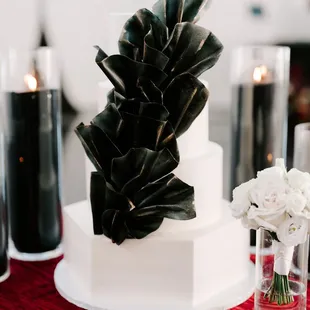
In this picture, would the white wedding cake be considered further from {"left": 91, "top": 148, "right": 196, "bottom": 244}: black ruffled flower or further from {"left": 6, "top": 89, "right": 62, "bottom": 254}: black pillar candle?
{"left": 6, "top": 89, "right": 62, "bottom": 254}: black pillar candle

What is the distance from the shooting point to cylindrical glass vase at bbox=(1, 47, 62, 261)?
1.09 m

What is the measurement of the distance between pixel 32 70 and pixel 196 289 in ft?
1.55

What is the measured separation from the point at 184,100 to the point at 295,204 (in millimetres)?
223

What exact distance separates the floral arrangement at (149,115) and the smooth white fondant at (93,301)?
0.35 feet

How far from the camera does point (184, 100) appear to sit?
2.95 ft

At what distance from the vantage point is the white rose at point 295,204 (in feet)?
2.58

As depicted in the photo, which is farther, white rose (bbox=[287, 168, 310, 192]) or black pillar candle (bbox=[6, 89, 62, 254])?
black pillar candle (bbox=[6, 89, 62, 254])

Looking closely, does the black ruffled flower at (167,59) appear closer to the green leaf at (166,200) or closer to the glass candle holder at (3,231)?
the green leaf at (166,200)

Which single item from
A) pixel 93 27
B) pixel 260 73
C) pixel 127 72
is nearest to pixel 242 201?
pixel 127 72

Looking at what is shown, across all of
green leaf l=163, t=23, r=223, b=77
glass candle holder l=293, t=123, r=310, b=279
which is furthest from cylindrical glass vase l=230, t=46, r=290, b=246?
green leaf l=163, t=23, r=223, b=77

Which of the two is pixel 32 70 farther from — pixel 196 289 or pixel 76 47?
A: pixel 196 289

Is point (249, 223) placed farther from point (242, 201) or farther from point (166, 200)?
point (166, 200)

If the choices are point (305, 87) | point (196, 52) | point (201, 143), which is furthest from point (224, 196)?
point (196, 52)

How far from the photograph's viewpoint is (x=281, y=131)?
115 centimetres
